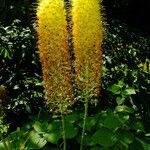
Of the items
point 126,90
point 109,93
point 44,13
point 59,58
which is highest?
point 44,13

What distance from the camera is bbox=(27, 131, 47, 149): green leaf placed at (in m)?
2.64

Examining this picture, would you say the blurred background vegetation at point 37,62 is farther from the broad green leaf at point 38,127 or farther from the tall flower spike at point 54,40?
the tall flower spike at point 54,40

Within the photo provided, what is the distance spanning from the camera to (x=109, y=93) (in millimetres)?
3666

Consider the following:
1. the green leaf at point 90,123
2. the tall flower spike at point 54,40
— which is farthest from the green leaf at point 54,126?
the tall flower spike at point 54,40

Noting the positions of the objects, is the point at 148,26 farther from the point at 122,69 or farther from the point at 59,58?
the point at 59,58

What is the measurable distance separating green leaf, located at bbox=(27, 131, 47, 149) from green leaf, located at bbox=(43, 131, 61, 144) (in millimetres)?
42

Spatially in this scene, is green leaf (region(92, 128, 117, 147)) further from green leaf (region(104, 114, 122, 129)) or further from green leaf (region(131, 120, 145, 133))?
green leaf (region(131, 120, 145, 133))

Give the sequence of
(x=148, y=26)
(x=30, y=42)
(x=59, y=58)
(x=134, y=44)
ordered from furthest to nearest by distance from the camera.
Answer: (x=148, y=26) → (x=134, y=44) → (x=30, y=42) → (x=59, y=58)

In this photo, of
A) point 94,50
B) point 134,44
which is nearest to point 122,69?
point 134,44

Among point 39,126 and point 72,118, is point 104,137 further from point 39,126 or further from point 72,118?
point 39,126

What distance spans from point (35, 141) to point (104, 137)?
0.41 meters

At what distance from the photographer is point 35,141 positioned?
2660 mm

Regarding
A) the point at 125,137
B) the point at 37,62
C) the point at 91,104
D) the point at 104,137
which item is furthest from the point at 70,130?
the point at 37,62

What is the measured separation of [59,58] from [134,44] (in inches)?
88.8
